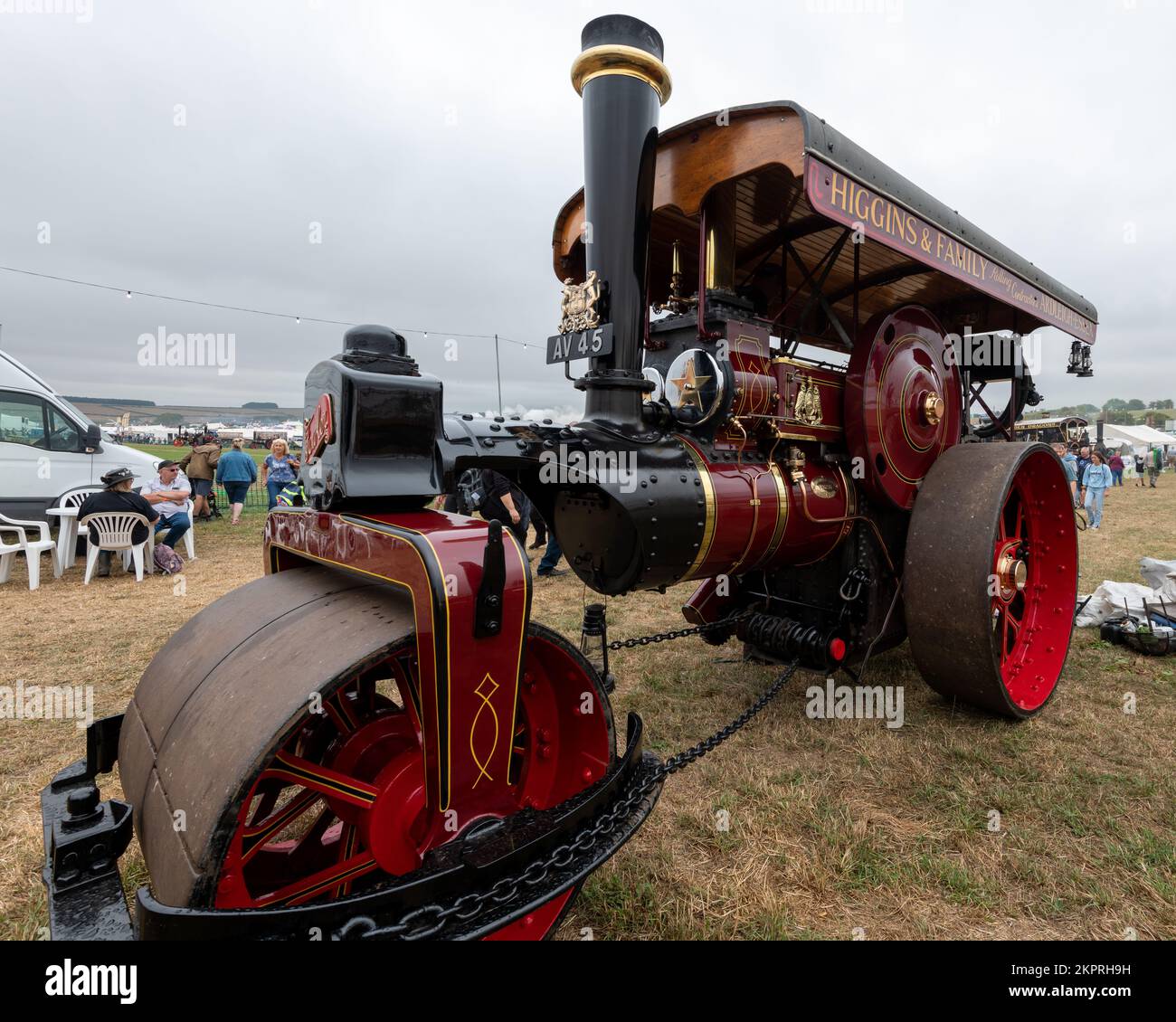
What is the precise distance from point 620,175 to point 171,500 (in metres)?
7.80

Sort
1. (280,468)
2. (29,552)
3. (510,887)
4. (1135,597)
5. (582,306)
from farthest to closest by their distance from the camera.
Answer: (280,468), (29,552), (1135,597), (582,306), (510,887)

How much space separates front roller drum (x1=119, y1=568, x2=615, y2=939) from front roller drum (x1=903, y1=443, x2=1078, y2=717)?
176cm

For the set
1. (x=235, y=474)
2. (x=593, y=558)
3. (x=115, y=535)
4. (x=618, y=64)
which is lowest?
(x=115, y=535)

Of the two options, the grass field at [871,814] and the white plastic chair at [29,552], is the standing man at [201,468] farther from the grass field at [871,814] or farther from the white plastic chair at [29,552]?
the grass field at [871,814]

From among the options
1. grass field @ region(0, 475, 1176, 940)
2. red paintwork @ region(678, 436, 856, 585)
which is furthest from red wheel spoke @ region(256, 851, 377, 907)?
red paintwork @ region(678, 436, 856, 585)

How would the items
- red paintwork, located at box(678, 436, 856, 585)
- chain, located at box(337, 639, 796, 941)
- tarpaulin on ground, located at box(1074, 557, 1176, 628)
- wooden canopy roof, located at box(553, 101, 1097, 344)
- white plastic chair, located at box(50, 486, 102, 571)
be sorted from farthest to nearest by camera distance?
white plastic chair, located at box(50, 486, 102, 571) < tarpaulin on ground, located at box(1074, 557, 1176, 628) < red paintwork, located at box(678, 436, 856, 585) < wooden canopy roof, located at box(553, 101, 1097, 344) < chain, located at box(337, 639, 796, 941)

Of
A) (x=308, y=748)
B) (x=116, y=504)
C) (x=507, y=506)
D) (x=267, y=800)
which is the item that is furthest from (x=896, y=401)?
(x=116, y=504)

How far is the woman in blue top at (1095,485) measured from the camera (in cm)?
1022

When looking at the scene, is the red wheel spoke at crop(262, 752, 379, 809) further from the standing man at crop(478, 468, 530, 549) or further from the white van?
the white van

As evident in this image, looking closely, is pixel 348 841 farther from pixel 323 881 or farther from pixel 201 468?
pixel 201 468

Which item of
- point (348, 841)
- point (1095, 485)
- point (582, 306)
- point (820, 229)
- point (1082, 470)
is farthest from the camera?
point (1082, 470)

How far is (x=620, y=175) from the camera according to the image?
222 cm

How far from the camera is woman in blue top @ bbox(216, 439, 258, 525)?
10.2 metres
